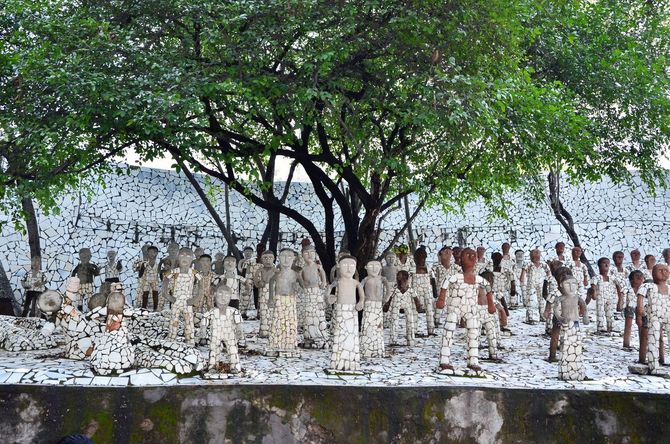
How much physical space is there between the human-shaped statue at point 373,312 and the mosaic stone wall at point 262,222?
370 inches

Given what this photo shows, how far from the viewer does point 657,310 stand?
8680mm

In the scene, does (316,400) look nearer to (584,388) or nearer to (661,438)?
(584,388)

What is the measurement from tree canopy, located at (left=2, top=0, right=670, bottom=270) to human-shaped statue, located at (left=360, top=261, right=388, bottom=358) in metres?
1.76

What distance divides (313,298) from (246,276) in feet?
12.5

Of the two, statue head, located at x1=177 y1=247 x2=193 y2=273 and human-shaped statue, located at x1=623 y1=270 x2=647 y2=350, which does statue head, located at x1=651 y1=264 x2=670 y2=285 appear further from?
statue head, located at x1=177 y1=247 x2=193 y2=273

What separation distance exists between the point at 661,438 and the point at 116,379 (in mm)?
6275

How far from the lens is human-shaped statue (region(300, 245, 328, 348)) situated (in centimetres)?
1058

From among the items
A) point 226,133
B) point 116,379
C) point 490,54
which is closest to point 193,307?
point 116,379

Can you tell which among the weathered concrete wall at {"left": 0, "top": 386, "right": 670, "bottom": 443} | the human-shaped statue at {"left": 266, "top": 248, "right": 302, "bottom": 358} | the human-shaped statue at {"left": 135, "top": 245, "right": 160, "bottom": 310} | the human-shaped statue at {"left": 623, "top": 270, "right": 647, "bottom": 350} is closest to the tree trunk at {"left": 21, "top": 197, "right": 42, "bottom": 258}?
the human-shaped statue at {"left": 135, "top": 245, "right": 160, "bottom": 310}

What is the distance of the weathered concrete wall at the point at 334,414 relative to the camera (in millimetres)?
7043

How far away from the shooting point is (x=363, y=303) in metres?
8.92

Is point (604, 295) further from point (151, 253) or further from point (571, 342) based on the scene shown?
point (151, 253)

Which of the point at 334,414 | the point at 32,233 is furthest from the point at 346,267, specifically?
the point at 32,233

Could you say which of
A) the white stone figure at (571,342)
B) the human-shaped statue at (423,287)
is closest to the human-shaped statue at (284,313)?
the human-shaped statue at (423,287)
